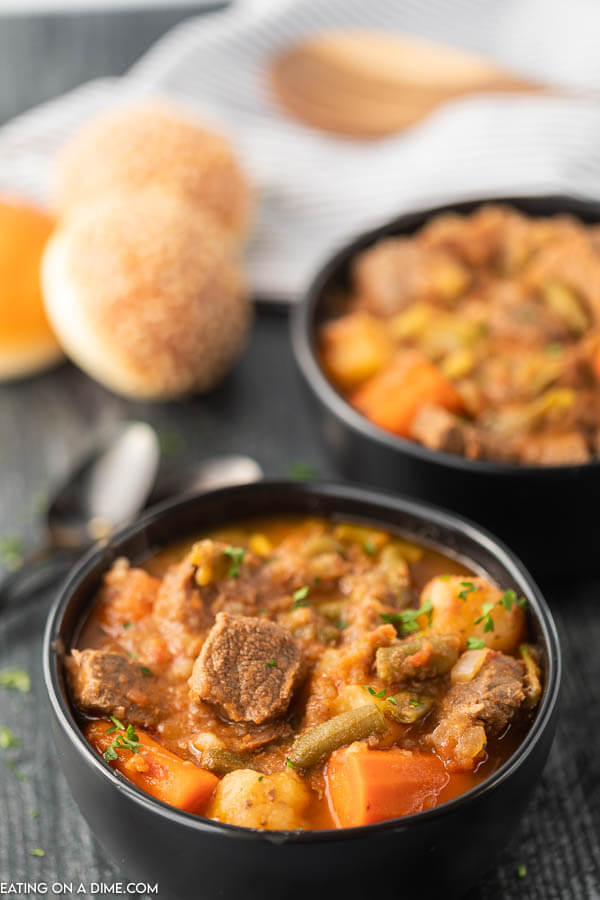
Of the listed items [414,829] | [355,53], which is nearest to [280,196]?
[355,53]

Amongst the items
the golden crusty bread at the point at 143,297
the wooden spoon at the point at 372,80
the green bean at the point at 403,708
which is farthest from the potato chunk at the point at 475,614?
the wooden spoon at the point at 372,80

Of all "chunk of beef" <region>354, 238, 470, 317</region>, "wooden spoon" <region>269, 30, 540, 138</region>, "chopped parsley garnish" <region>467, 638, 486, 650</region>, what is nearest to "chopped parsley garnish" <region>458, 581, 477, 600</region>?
"chopped parsley garnish" <region>467, 638, 486, 650</region>

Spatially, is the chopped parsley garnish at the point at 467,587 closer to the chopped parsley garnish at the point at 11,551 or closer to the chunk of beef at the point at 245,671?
the chunk of beef at the point at 245,671

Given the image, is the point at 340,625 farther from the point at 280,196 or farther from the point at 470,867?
the point at 280,196

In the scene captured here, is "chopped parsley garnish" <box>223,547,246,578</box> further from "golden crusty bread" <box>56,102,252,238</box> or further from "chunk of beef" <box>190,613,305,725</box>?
"golden crusty bread" <box>56,102,252,238</box>

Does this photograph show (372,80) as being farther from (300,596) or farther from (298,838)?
(298,838)
